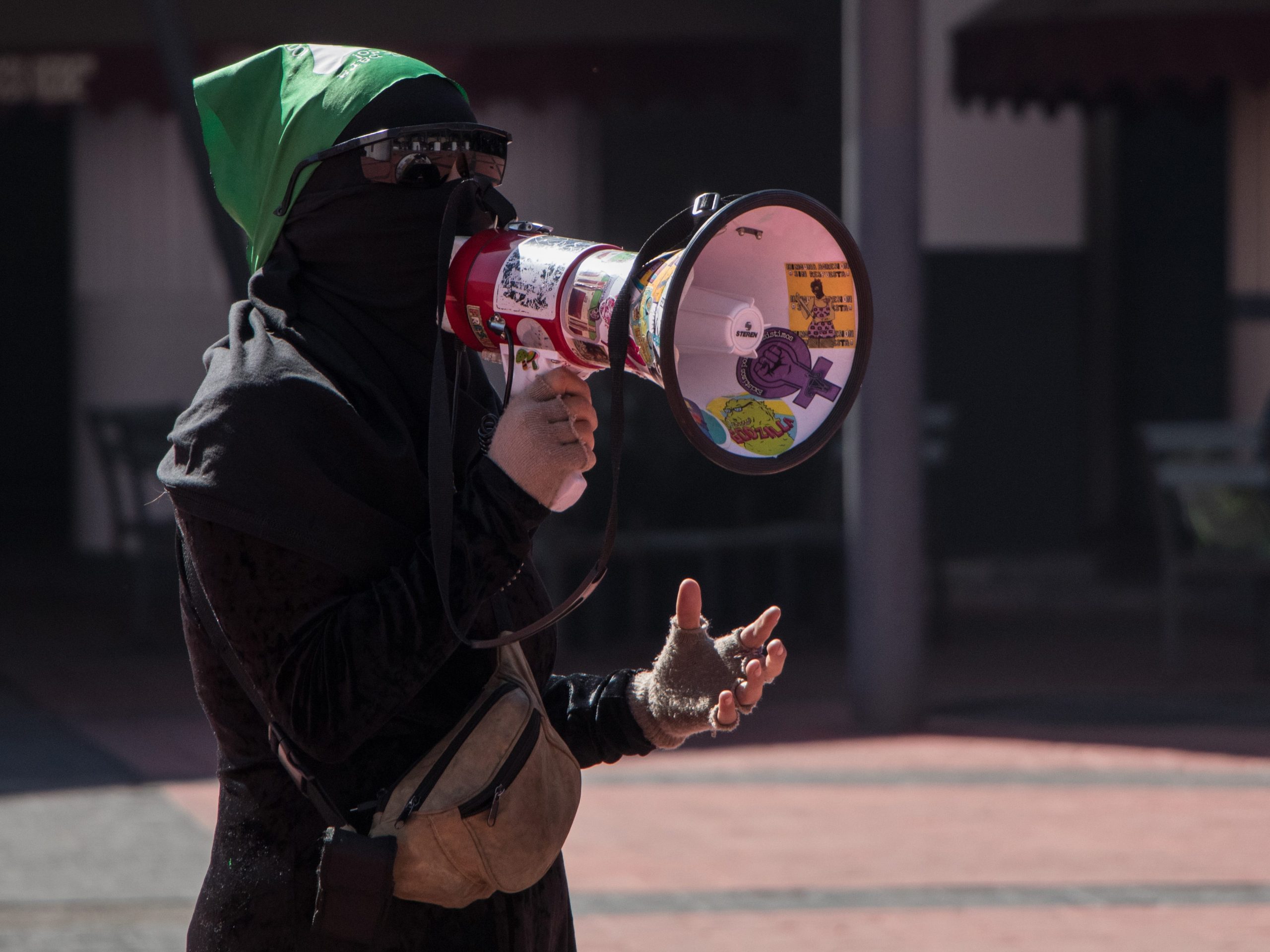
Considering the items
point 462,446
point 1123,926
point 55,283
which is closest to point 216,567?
point 462,446

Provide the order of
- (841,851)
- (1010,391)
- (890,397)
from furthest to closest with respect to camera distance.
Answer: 1. (1010,391)
2. (890,397)
3. (841,851)

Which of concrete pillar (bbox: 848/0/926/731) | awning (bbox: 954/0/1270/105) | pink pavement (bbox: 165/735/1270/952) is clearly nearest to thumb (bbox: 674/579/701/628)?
pink pavement (bbox: 165/735/1270/952)

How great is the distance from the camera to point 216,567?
1.87m

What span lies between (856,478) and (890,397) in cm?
36

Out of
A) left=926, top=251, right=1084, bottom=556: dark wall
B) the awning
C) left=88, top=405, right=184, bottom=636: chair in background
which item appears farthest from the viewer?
left=926, top=251, right=1084, bottom=556: dark wall

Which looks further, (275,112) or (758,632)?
(758,632)

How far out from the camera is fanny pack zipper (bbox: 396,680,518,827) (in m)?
1.91

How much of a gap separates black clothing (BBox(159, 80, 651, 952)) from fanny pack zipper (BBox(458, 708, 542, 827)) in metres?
0.11

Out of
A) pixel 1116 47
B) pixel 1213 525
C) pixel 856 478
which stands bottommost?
pixel 1213 525

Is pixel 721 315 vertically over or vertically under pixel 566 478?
over

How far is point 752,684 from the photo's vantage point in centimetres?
214

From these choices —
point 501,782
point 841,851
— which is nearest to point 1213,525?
point 841,851

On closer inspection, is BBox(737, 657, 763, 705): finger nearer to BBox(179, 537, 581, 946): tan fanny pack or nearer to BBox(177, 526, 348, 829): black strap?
BBox(179, 537, 581, 946): tan fanny pack

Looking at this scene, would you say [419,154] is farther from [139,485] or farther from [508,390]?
[139,485]
